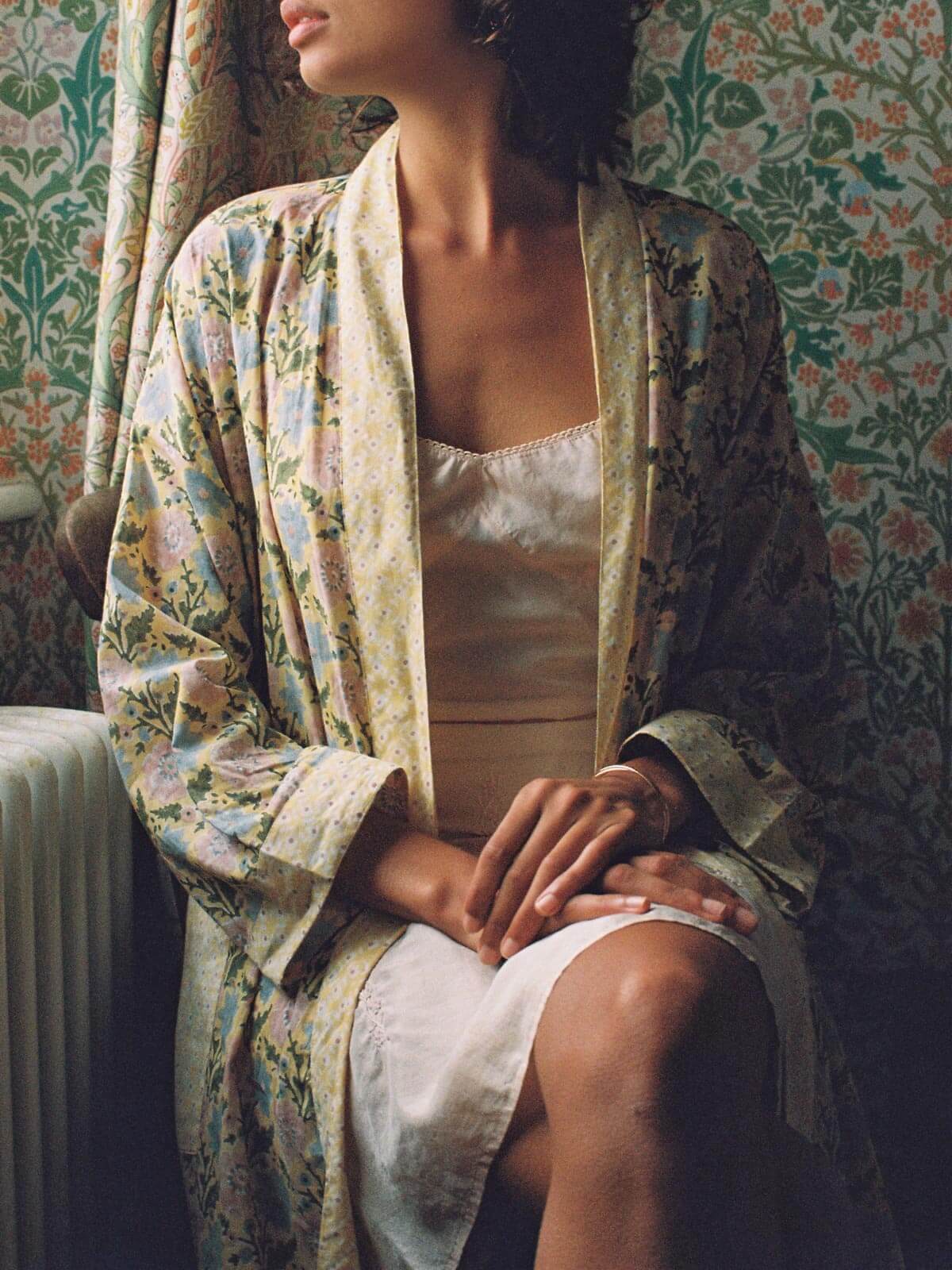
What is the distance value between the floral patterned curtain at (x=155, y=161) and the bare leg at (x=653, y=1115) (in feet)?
2.71

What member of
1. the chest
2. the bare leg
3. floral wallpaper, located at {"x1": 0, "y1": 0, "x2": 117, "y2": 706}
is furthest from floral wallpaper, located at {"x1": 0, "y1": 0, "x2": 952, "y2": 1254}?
the bare leg

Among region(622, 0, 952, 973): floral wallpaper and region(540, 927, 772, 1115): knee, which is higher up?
region(622, 0, 952, 973): floral wallpaper

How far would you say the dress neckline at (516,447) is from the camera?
1.16 m

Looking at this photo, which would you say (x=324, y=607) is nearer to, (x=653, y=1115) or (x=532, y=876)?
(x=532, y=876)

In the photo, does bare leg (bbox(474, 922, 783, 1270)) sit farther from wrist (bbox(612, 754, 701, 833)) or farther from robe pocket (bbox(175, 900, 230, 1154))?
robe pocket (bbox(175, 900, 230, 1154))

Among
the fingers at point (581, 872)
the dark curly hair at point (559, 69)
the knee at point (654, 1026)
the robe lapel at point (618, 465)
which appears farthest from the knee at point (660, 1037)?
the dark curly hair at point (559, 69)

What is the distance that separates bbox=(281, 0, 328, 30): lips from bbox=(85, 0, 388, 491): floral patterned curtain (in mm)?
238

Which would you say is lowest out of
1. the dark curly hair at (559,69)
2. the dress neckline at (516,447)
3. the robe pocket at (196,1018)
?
the robe pocket at (196,1018)

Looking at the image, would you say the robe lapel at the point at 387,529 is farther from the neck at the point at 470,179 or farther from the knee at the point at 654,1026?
the knee at the point at 654,1026

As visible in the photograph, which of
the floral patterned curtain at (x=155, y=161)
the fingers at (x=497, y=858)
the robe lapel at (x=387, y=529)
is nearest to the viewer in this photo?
the fingers at (x=497, y=858)

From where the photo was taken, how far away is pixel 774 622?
1305mm

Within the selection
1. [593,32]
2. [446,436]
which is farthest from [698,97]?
[446,436]

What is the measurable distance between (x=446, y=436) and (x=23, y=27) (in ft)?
2.62

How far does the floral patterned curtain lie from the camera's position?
4.54 ft
